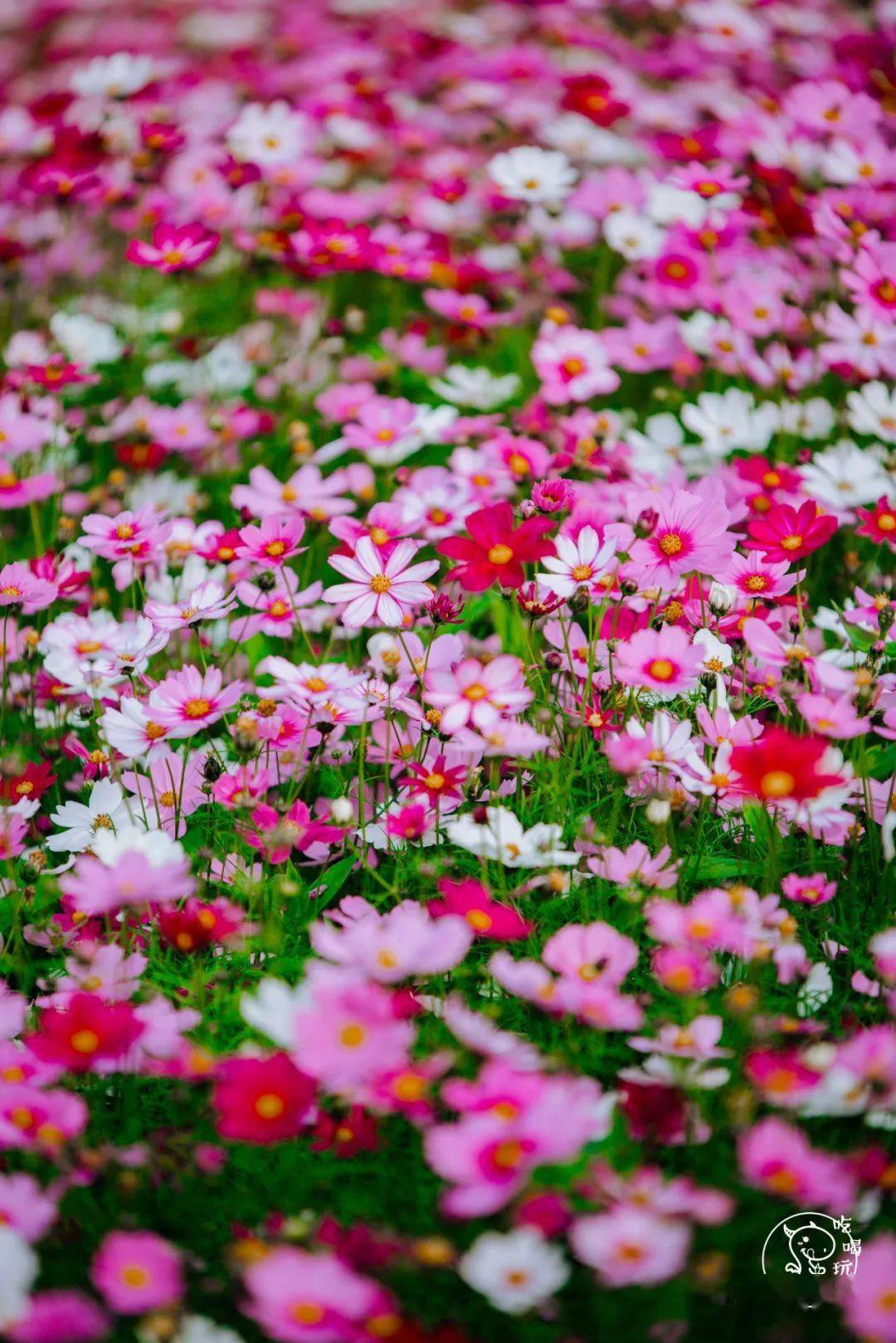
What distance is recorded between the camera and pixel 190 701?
1313 mm

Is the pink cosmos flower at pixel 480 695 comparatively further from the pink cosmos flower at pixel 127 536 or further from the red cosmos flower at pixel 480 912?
the pink cosmos flower at pixel 127 536

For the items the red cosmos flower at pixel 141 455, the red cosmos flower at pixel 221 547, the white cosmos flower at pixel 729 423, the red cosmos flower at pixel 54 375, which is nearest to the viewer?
the red cosmos flower at pixel 221 547

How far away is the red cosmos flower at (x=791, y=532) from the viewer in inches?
52.8

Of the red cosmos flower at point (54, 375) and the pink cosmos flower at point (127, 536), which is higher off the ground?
the red cosmos flower at point (54, 375)

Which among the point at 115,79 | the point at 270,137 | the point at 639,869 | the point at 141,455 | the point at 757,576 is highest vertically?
the point at 115,79

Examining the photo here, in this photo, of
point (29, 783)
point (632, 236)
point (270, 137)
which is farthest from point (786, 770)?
point (270, 137)

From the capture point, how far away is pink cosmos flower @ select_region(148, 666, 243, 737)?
1.27 meters

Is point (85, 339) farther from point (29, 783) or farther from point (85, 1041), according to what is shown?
point (85, 1041)

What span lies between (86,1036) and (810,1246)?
0.63 metres

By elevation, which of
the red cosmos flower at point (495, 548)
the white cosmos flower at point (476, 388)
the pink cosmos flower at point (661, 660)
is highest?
the red cosmos flower at point (495, 548)

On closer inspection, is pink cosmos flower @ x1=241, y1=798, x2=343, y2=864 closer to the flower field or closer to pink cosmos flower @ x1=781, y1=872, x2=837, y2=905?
the flower field

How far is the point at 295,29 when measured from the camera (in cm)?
366
